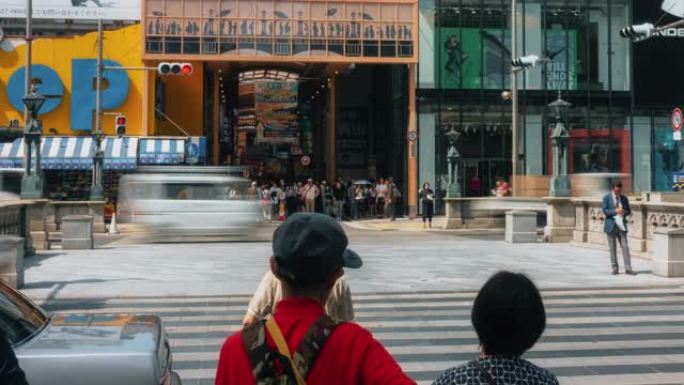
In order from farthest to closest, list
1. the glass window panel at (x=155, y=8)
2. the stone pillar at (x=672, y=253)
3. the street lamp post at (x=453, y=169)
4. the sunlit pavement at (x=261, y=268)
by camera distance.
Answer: the glass window panel at (x=155, y=8), the street lamp post at (x=453, y=169), the stone pillar at (x=672, y=253), the sunlit pavement at (x=261, y=268)

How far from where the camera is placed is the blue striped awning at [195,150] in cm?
3656

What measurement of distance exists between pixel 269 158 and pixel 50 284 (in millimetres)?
47599

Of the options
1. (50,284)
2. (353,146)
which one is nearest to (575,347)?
(50,284)

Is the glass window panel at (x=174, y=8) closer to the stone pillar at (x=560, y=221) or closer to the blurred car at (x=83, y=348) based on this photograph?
the stone pillar at (x=560, y=221)

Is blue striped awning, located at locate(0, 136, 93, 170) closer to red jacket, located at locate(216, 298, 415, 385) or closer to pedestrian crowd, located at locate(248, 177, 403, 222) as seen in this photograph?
pedestrian crowd, located at locate(248, 177, 403, 222)

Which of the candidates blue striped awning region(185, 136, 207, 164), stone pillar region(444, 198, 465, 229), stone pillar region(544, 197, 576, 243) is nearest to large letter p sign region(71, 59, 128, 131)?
blue striped awning region(185, 136, 207, 164)

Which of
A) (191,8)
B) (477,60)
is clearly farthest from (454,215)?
(191,8)

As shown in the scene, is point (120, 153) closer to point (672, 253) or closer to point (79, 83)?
point (79, 83)

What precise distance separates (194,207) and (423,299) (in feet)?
40.9

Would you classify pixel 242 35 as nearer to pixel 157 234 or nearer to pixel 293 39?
pixel 293 39

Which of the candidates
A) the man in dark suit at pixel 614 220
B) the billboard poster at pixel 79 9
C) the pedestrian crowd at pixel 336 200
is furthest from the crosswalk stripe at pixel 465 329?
the billboard poster at pixel 79 9

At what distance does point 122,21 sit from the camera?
55781 millimetres

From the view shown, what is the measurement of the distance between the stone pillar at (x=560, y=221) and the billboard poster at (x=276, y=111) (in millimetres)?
31237

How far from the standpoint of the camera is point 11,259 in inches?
490
